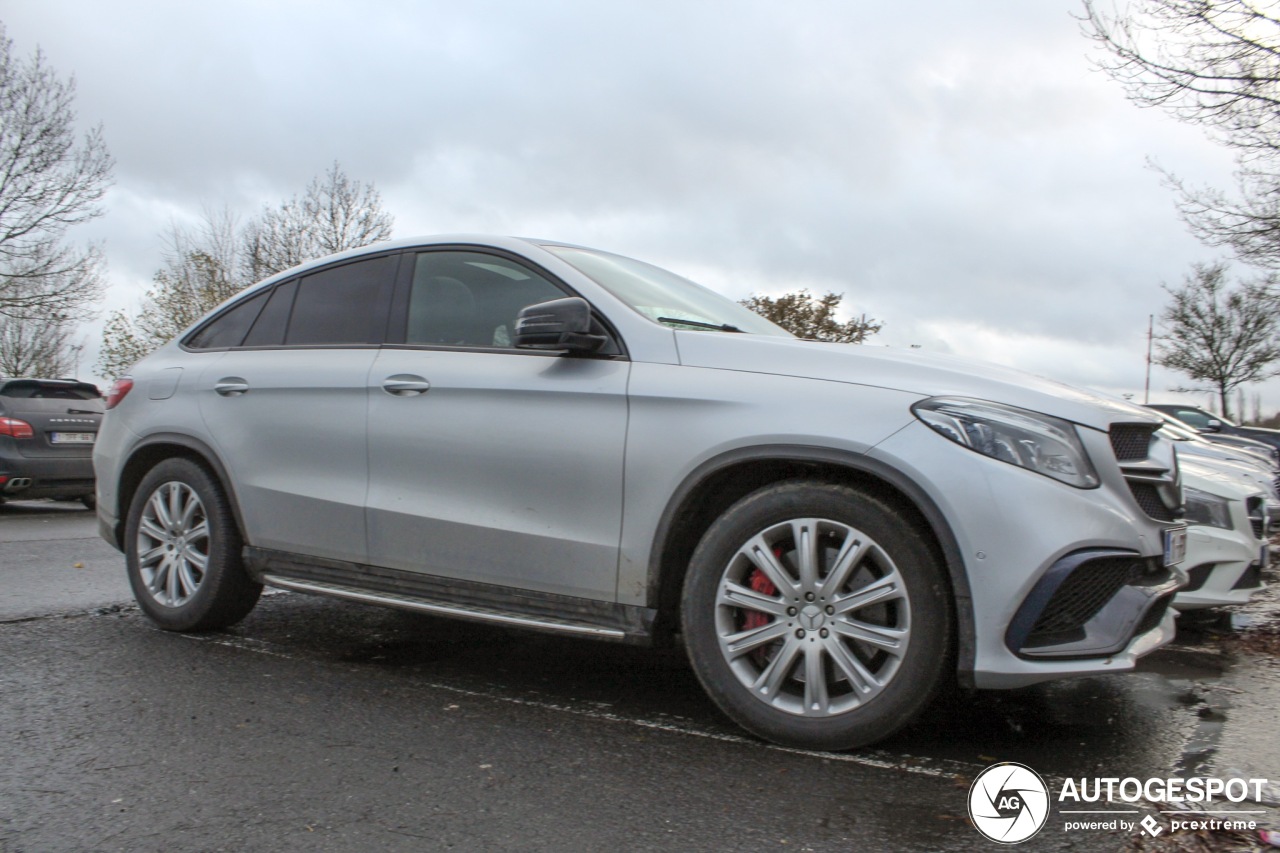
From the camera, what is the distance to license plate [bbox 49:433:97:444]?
1193cm

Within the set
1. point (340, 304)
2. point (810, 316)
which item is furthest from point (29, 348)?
point (340, 304)

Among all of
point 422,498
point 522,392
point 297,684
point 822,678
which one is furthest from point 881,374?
point 297,684

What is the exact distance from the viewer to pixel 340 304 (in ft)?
15.2

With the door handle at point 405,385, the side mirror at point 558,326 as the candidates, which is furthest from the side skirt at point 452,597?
the side mirror at point 558,326

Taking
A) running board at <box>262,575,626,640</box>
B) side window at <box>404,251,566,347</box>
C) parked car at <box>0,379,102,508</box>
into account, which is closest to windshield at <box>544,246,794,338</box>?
side window at <box>404,251,566,347</box>

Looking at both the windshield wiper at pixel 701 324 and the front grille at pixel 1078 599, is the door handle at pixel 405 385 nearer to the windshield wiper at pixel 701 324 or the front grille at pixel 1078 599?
the windshield wiper at pixel 701 324

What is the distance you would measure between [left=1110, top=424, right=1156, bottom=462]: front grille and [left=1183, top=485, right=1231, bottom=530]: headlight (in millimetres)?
2412

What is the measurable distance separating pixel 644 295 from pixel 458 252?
830 mm

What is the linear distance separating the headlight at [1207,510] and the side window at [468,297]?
3658 mm

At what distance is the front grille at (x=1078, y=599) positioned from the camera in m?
2.96

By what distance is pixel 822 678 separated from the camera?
10.3ft

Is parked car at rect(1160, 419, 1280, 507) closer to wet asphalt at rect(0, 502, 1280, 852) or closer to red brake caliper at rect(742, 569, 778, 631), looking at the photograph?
wet asphalt at rect(0, 502, 1280, 852)

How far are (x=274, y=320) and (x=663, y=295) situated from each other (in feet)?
6.35

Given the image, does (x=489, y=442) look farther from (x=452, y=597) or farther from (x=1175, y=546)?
(x=1175, y=546)
